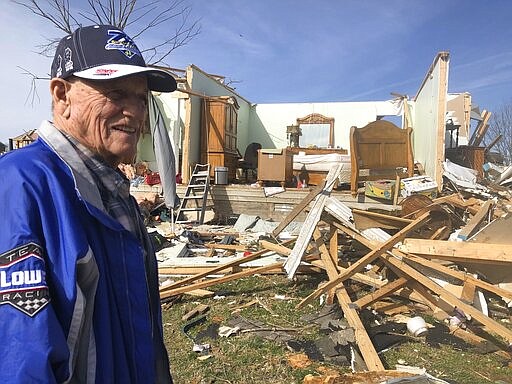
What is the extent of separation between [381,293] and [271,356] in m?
1.69

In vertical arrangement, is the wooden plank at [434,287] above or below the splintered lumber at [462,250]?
below

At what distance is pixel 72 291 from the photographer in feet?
2.99

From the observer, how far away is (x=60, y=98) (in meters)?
1.18

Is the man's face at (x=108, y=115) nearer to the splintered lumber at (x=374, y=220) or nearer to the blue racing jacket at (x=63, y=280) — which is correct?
the blue racing jacket at (x=63, y=280)

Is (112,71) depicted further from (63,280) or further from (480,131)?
(480,131)

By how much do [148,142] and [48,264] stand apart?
1474 centimetres

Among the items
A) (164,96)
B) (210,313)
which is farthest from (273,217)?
(164,96)

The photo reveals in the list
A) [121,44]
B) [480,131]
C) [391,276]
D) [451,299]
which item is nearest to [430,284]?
[451,299]

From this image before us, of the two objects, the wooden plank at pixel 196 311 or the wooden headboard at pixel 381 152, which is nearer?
the wooden plank at pixel 196 311

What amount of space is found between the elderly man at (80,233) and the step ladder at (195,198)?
9.51 meters

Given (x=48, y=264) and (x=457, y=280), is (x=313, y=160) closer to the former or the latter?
(x=457, y=280)

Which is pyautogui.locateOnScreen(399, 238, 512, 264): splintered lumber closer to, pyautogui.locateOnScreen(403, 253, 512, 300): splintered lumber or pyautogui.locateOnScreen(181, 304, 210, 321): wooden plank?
pyautogui.locateOnScreen(403, 253, 512, 300): splintered lumber

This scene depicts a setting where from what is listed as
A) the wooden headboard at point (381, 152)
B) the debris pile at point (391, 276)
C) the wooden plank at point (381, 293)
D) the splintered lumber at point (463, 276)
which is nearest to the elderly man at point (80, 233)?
the debris pile at point (391, 276)

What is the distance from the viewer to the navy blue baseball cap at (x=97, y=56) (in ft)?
3.68
